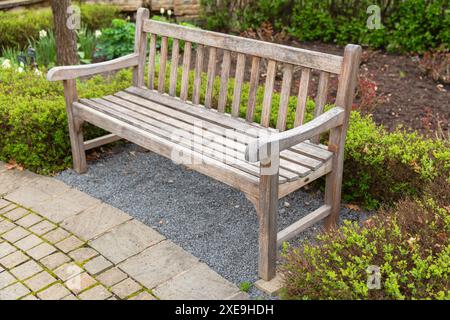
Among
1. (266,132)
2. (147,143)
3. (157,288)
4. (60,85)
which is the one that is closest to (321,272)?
(157,288)

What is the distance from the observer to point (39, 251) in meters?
3.69

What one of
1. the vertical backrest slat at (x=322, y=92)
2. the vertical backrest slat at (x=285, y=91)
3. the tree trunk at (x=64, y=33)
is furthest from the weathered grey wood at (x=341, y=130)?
the tree trunk at (x=64, y=33)

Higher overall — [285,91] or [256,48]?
[256,48]

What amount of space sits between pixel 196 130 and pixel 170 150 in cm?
37

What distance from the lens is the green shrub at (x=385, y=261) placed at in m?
2.62

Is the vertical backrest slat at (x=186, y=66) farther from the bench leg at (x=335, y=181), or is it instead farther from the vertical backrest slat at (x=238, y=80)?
the bench leg at (x=335, y=181)

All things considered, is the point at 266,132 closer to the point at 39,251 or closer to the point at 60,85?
the point at 39,251

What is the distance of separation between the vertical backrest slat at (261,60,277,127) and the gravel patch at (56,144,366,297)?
71 centimetres

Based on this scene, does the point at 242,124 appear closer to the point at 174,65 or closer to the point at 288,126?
the point at 288,126

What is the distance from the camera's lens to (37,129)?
4566 mm

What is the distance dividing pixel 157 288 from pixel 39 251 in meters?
0.91

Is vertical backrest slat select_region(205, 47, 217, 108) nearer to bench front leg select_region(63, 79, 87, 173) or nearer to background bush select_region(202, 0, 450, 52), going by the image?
bench front leg select_region(63, 79, 87, 173)

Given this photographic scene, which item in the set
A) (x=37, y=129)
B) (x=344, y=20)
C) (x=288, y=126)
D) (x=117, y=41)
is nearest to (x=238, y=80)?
(x=288, y=126)

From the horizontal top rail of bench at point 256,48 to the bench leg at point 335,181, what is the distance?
16.6 inches
